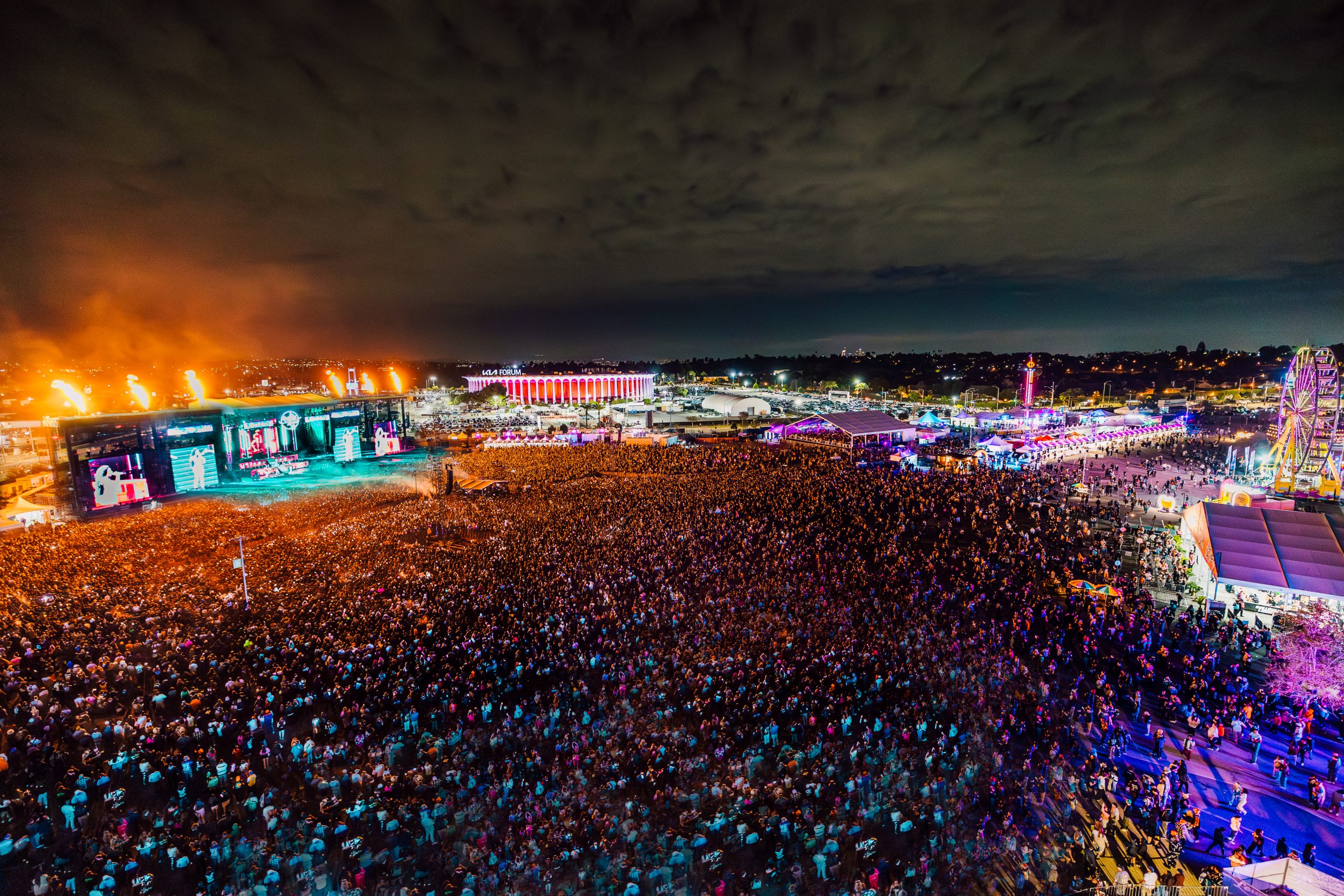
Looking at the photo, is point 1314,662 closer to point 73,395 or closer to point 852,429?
point 852,429

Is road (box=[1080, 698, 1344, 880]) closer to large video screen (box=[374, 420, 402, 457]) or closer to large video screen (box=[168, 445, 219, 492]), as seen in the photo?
large video screen (box=[168, 445, 219, 492])

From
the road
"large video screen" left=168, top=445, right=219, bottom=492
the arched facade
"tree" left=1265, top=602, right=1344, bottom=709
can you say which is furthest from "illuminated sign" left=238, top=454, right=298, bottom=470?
the arched facade

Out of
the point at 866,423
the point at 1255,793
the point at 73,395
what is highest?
the point at 73,395

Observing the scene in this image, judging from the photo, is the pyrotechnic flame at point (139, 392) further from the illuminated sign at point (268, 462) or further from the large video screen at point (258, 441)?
the illuminated sign at point (268, 462)

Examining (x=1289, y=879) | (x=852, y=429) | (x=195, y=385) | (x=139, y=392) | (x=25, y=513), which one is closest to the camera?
(x=1289, y=879)

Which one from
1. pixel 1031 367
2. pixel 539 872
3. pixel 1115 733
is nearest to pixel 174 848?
pixel 539 872

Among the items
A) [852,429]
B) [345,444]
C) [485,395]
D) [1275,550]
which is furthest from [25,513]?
[485,395]

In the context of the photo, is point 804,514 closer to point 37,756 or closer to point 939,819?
point 939,819

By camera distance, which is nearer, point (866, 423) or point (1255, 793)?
point (1255, 793)
